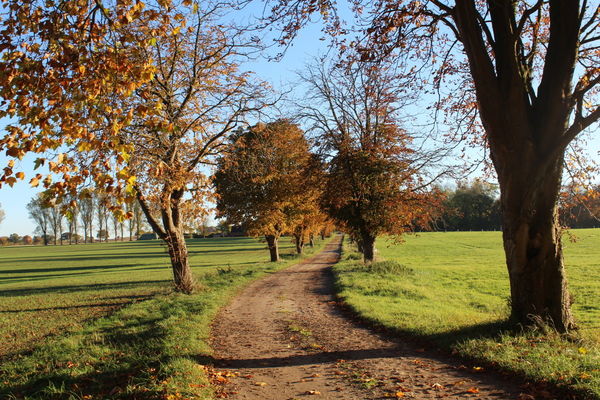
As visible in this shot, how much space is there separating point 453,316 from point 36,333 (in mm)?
11215

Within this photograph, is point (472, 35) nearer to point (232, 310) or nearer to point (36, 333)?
point (232, 310)

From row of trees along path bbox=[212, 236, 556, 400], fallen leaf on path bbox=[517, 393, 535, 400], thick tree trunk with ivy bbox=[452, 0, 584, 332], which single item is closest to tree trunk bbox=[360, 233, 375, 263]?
row of trees along path bbox=[212, 236, 556, 400]

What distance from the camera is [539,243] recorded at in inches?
274

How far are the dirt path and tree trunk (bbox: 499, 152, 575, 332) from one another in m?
2.08

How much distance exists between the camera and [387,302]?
1160 centimetres

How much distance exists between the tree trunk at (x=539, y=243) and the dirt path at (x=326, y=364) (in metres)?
2.08

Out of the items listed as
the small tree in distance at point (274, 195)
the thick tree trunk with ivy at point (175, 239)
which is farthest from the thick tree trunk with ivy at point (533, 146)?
the small tree in distance at point (274, 195)

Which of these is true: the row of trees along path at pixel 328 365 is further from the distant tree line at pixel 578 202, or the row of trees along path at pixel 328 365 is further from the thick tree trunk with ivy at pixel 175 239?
the thick tree trunk with ivy at pixel 175 239

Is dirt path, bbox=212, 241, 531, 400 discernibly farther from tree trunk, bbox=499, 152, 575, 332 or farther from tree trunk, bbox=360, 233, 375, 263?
tree trunk, bbox=360, 233, 375, 263

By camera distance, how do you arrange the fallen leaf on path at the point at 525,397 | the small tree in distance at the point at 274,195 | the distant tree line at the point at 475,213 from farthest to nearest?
the distant tree line at the point at 475,213, the small tree in distance at the point at 274,195, the fallen leaf on path at the point at 525,397

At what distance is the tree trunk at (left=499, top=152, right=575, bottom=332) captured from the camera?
6945 millimetres

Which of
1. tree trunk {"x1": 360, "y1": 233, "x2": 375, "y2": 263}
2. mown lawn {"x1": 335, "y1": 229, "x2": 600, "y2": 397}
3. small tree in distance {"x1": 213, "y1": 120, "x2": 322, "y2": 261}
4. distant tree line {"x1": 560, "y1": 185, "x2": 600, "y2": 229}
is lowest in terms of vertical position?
mown lawn {"x1": 335, "y1": 229, "x2": 600, "y2": 397}

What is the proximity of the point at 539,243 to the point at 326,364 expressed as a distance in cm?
400

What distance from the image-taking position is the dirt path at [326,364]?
512 centimetres
